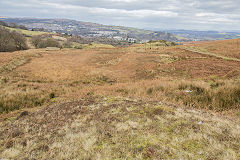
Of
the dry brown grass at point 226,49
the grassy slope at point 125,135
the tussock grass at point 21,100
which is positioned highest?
the dry brown grass at point 226,49

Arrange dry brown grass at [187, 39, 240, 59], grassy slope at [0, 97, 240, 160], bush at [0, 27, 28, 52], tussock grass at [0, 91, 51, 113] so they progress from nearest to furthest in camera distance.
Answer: grassy slope at [0, 97, 240, 160]
tussock grass at [0, 91, 51, 113]
dry brown grass at [187, 39, 240, 59]
bush at [0, 27, 28, 52]

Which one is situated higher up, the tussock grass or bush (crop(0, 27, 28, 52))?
bush (crop(0, 27, 28, 52))

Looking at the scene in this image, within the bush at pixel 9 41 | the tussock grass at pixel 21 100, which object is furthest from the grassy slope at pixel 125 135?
the bush at pixel 9 41

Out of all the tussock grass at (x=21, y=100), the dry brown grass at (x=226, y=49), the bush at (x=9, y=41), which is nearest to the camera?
the tussock grass at (x=21, y=100)

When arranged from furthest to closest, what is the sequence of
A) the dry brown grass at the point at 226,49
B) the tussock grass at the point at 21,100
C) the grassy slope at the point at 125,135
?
the dry brown grass at the point at 226,49 → the tussock grass at the point at 21,100 → the grassy slope at the point at 125,135

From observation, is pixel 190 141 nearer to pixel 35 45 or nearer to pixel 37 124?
pixel 37 124

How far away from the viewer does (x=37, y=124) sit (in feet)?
20.6

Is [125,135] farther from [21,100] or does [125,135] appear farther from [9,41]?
[9,41]

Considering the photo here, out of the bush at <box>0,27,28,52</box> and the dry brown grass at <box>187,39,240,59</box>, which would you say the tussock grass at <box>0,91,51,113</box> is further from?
the bush at <box>0,27,28,52</box>

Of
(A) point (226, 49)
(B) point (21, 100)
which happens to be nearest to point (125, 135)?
(B) point (21, 100)

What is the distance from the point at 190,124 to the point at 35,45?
3767 inches

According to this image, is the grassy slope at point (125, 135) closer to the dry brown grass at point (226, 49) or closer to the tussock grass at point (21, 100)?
the tussock grass at point (21, 100)

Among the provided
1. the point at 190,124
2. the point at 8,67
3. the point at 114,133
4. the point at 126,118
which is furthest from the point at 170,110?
the point at 8,67

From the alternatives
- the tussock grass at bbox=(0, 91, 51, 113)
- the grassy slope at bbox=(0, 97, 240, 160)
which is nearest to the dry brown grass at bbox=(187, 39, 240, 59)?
the grassy slope at bbox=(0, 97, 240, 160)
